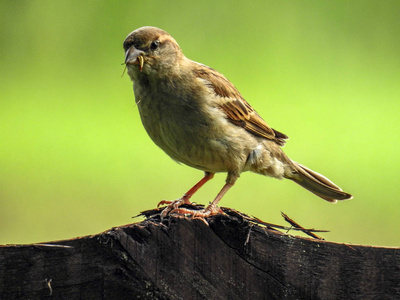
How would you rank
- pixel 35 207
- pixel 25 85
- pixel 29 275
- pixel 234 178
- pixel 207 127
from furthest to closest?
pixel 25 85 → pixel 35 207 → pixel 234 178 → pixel 207 127 → pixel 29 275

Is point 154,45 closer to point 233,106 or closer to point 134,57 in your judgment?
point 134,57

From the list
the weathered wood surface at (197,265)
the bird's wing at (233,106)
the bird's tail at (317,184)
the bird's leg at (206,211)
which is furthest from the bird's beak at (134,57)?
the weathered wood surface at (197,265)

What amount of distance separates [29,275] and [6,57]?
4.40m

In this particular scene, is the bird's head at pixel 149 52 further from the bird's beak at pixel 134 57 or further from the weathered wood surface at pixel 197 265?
the weathered wood surface at pixel 197 265

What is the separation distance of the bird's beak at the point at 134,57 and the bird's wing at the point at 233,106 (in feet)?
1.20

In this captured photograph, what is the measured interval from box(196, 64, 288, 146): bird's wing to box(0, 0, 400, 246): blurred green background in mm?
734

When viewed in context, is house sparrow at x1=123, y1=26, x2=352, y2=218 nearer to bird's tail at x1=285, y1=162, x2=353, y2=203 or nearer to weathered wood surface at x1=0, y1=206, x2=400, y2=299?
bird's tail at x1=285, y1=162, x2=353, y2=203

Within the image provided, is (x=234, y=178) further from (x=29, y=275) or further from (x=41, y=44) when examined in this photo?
(x=41, y=44)

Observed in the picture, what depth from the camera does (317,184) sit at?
446 cm

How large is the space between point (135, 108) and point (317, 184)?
4.48ft

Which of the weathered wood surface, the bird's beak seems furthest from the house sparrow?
the weathered wood surface

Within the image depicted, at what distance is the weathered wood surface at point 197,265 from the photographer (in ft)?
5.90

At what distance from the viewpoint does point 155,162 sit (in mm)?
5141

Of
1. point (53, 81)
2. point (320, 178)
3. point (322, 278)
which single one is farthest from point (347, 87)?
point (322, 278)
